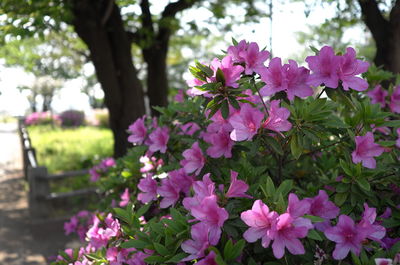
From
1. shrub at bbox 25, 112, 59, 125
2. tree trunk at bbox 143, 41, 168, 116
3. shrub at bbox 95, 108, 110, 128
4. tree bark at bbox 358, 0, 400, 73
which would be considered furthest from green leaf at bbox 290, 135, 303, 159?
shrub at bbox 95, 108, 110, 128

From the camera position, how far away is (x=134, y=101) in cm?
782

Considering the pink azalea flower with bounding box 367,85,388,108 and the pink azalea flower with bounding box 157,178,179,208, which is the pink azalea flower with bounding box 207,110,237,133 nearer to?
the pink azalea flower with bounding box 157,178,179,208

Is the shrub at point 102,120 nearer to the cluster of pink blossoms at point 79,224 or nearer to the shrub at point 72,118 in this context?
the shrub at point 72,118

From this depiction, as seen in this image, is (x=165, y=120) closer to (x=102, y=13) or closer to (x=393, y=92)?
(x=393, y=92)

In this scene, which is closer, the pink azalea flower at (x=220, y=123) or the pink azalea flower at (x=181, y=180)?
the pink azalea flower at (x=220, y=123)

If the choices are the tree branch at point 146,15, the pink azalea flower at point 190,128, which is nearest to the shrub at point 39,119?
the tree branch at point 146,15

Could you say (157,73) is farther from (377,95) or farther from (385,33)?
(377,95)

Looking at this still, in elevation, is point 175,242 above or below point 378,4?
below

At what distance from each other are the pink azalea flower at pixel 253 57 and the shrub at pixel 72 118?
77.0 ft

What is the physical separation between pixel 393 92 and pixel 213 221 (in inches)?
80.2

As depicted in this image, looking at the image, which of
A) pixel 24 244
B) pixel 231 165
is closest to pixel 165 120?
pixel 231 165

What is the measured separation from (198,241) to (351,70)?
0.98 metres

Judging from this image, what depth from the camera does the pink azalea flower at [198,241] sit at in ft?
5.35

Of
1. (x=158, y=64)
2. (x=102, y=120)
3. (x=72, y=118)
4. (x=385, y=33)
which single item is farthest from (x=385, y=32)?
(x=72, y=118)
